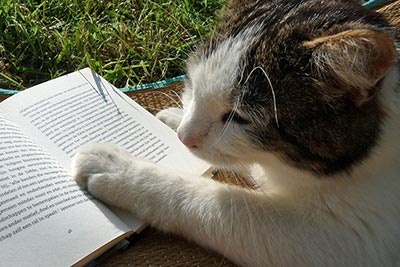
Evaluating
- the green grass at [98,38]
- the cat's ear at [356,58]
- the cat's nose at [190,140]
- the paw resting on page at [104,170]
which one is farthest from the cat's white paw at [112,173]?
the green grass at [98,38]

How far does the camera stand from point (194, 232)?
3.68 feet

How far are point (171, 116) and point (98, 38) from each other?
0.73 meters

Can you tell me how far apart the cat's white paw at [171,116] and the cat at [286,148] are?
0.27 m

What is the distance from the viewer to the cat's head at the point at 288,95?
3.12 ft

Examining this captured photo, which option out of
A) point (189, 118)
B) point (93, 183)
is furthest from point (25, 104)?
point (189, 118)

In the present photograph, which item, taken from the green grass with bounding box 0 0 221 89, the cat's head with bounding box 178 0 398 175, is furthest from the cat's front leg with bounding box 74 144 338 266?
the green grass with bounding box 0 0 221 89

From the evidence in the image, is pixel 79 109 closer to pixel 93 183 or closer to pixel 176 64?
pixel 93 183

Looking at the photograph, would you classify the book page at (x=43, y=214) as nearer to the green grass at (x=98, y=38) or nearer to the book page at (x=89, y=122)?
the book page at (x=89, y=122)

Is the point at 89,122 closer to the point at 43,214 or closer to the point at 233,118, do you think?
the point at 43,214

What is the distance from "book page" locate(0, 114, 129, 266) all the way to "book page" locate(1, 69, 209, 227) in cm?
7

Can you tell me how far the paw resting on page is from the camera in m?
1.15

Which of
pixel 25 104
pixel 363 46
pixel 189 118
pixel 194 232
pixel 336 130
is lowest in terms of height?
pixel 25 104

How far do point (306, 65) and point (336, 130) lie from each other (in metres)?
0.13

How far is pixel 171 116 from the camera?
145 centimetres
